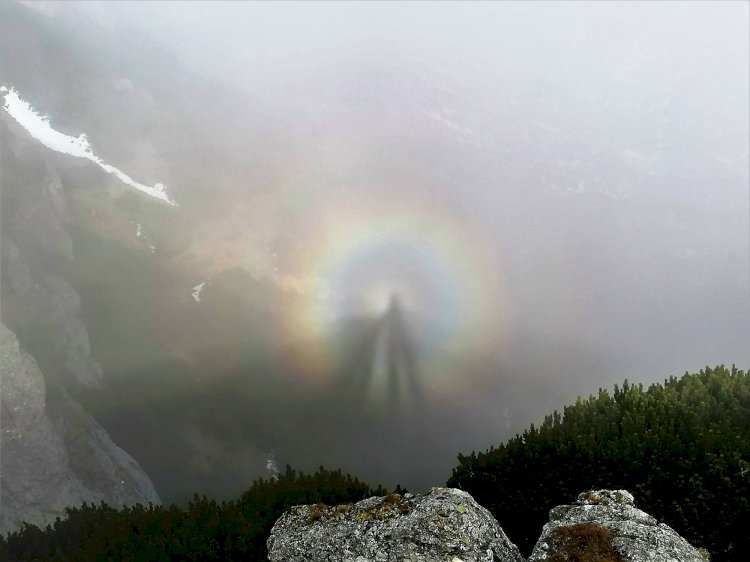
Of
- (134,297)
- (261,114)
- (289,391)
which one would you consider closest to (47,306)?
(134,297)

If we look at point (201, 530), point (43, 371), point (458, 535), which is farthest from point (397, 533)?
point (43, 371)

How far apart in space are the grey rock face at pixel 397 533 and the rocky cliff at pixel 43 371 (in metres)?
21.5

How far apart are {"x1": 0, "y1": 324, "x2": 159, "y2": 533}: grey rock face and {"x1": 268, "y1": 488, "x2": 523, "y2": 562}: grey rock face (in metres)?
18.5

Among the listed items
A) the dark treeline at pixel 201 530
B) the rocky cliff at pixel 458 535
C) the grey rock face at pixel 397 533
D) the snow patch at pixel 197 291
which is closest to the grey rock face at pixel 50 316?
the snow patch at pixel 197 291

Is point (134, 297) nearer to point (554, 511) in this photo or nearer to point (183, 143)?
point (183, 143)

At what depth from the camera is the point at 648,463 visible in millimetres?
6527

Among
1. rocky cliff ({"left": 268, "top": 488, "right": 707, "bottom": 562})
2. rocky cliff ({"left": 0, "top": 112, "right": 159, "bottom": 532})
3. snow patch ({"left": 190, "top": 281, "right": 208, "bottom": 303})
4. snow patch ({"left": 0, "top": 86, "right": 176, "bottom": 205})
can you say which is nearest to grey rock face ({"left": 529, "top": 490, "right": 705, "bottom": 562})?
rocky cliff ({"left": 268, "top": 488, "right": 707, "bottom": 562})

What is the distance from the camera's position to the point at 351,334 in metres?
34.2

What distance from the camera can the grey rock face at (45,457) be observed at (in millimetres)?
21000

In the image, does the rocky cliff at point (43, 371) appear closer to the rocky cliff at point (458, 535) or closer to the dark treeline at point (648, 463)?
the rocky cliff at point (458, 535)

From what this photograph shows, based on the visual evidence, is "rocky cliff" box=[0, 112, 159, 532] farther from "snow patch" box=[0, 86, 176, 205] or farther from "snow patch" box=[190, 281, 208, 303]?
"snow patch" box=[190, 281, 208, 303]

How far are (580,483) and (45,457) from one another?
25146 mm

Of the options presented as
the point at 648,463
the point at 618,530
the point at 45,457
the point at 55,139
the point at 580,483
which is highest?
the point at 55,139

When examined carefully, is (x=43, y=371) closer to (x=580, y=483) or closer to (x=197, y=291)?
(x=197, y=291)
